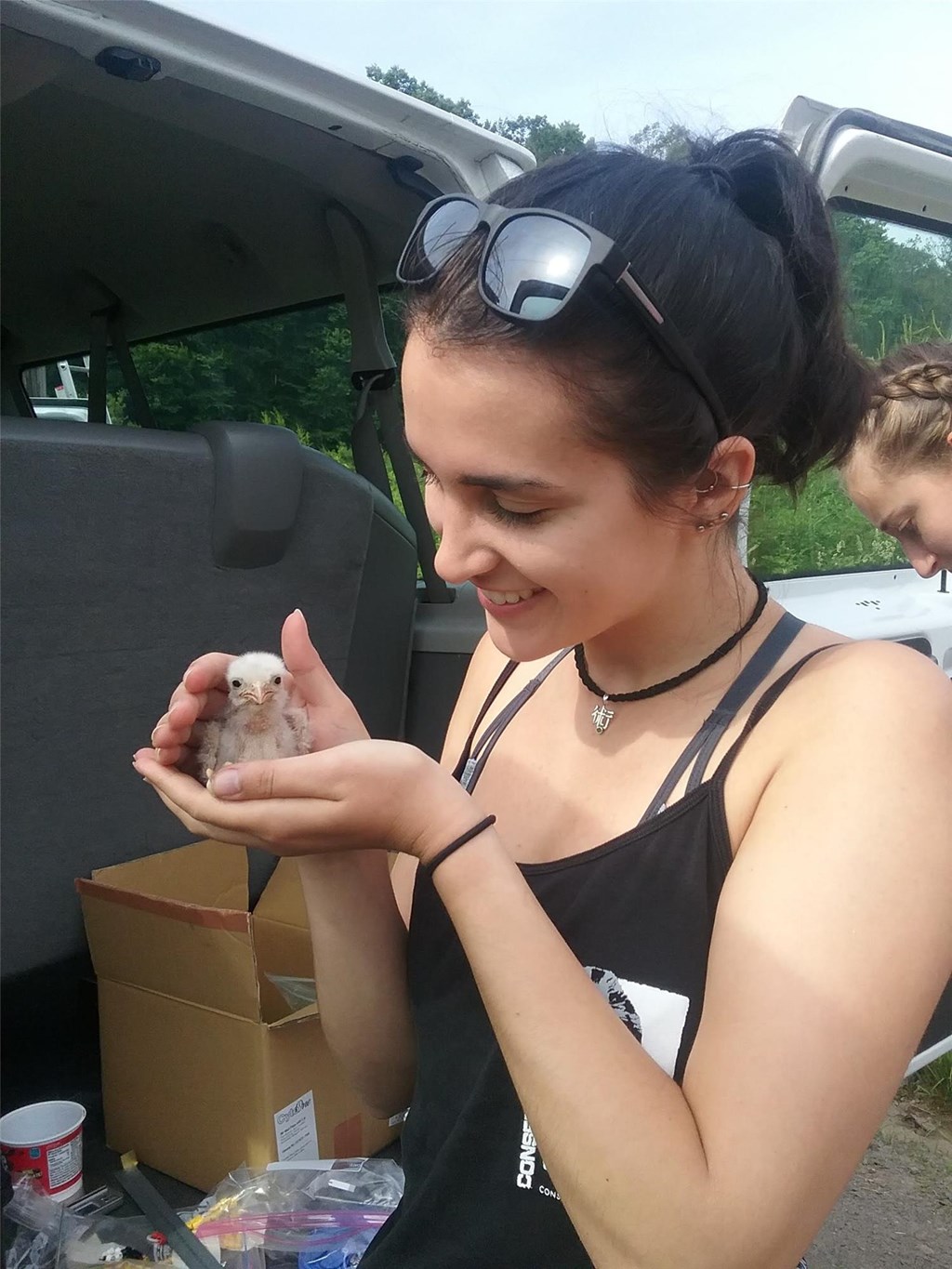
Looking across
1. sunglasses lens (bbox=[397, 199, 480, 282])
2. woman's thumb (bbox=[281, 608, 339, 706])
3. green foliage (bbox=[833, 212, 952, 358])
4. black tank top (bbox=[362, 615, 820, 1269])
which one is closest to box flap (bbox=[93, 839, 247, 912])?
woman's thumb (bbox=[281, 608, 339, 706])

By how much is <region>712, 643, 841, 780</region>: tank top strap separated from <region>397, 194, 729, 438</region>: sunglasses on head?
0.30 m

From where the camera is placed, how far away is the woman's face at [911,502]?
252 cm

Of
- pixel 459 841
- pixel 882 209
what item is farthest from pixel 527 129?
pixel 459 841

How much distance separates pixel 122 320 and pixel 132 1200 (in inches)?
143

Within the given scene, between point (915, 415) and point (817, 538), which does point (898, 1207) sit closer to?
point (817, 538)

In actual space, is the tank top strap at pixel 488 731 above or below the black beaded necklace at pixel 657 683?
below

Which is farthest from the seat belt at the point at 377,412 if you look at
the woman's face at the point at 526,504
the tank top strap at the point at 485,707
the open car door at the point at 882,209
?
the woman's face at the point at 526,504

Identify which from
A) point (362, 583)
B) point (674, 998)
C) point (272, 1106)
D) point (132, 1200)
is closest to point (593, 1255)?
point (674, 998)

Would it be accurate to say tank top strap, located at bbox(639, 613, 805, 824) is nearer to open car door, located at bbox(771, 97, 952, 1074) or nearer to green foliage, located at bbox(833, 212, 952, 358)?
open car door, located at bbox(771, 97, 952, 1074)

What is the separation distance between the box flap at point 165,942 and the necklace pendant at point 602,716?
114cm

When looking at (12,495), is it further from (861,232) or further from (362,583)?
(861,232)

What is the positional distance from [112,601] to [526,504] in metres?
1.57

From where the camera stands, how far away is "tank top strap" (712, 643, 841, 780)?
117cm

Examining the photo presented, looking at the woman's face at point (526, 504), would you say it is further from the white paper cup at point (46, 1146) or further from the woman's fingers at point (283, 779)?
the white paper cup at point (46, 1146)
